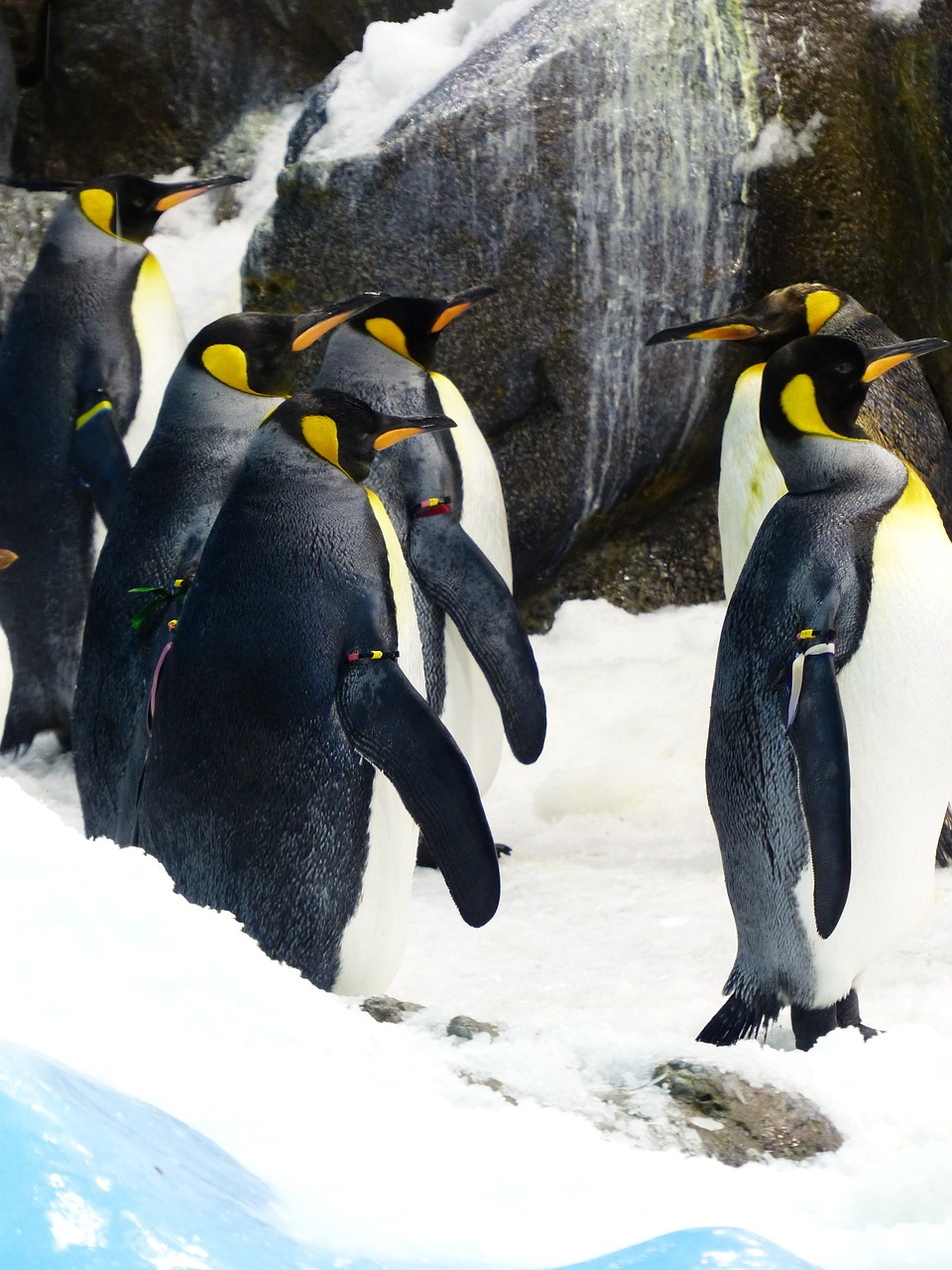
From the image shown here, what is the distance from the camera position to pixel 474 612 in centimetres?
414

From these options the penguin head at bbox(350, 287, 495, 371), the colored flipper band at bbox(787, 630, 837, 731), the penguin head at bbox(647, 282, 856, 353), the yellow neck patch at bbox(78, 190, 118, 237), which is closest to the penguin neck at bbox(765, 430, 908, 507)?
the colored flipper band at bbox(787, 630, 837, 731)

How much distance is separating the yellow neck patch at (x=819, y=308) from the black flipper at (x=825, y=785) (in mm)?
1627

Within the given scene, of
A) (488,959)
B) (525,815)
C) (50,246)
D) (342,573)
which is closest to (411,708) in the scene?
(342,573)

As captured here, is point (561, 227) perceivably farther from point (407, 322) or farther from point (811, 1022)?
point (811, 1022)

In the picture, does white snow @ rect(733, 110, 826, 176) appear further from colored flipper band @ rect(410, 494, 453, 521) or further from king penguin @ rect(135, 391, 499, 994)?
king penguin @ rect(135, 391, 499, 994)

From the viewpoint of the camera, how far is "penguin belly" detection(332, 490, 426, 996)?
9.84 ft

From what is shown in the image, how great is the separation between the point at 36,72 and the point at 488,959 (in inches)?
219

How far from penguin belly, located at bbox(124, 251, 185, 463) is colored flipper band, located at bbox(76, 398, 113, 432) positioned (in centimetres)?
14

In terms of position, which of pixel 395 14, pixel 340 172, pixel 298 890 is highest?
pixel 395 14

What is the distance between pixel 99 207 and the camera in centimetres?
555

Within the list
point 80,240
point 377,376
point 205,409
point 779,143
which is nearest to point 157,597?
point 205,409

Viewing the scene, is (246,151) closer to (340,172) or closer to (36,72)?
(36,72)

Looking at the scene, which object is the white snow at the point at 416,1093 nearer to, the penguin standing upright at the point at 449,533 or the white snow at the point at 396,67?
the penguin standing upright at the point at 449,533

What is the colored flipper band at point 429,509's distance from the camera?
427 cm
